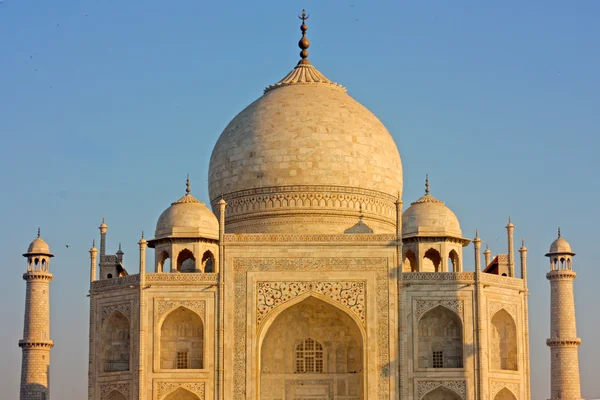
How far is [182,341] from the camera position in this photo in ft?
98.6

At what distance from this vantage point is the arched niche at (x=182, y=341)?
29922 millimetres

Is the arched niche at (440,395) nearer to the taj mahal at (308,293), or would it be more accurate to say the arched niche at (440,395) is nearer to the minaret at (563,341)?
the taj mahal at (308,293)

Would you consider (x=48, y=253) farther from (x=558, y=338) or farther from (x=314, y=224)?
(x=558, y=338)

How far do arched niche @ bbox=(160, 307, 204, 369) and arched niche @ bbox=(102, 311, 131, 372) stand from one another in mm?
918

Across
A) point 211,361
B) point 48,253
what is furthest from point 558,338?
point 48,253

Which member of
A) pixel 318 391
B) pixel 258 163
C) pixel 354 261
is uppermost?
pixel 258 163

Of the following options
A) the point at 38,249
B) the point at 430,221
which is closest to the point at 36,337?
the point at 38,249

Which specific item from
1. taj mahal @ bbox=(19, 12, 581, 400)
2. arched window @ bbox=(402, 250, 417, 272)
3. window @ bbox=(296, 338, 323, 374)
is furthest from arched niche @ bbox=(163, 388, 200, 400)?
arched window @ bbox=(402, 250, 417, 272)

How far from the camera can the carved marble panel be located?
29.5 m

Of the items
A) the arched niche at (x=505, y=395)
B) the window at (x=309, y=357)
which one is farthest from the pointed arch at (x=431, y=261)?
the arched niche at (x=505, y=395)

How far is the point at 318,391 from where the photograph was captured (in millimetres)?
30250

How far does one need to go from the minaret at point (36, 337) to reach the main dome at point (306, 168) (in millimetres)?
6258

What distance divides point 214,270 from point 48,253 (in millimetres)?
7584

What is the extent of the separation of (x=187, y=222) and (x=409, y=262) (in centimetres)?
545
